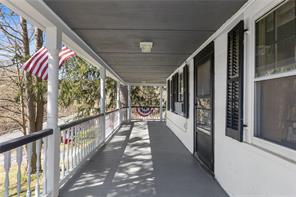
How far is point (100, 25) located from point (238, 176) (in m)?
2.65

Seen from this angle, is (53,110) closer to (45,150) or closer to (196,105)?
(45,150)

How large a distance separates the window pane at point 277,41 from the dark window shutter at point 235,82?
268 mm

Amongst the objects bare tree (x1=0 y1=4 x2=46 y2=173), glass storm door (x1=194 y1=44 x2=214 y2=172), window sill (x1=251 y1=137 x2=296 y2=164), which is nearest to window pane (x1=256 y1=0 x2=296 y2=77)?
window sill (x1=251 y1=137 x2=296 y2=164)

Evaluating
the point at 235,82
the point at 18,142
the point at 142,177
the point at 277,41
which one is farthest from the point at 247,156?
the point at 18,142

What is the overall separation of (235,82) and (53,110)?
234cm

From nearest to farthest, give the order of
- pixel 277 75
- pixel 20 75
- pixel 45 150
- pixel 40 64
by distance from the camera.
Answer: pixel 277 75 → pixel 45 150 → pixel 40 64 → pixel 20 75

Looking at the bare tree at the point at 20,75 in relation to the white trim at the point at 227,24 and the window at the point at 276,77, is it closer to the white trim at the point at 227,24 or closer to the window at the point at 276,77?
the white trim at the point at 227,24

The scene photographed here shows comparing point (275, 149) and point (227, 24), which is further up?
point (227, 24)

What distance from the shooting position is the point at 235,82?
3.47m

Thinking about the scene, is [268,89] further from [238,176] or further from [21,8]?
[21,8]

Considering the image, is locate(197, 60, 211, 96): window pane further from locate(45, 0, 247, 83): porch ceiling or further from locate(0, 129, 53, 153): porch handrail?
locate(0, 129, 53, 153): porch handrail

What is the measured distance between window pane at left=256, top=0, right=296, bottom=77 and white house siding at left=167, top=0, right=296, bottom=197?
10 centimetres

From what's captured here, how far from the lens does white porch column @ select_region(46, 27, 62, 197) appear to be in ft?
12.1

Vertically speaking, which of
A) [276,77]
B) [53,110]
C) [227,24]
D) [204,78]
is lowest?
[53,110]
